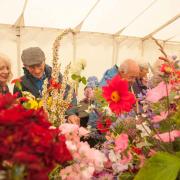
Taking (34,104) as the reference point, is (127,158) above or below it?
below

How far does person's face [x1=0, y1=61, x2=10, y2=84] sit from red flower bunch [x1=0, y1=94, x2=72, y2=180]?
133cm

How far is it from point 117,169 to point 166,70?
8.5 inches

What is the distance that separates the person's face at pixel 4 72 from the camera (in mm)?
1783

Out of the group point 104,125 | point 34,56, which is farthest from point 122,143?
point 34,56

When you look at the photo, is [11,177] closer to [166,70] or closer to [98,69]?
[166,70]

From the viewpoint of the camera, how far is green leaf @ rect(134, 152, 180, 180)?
0.60 meters

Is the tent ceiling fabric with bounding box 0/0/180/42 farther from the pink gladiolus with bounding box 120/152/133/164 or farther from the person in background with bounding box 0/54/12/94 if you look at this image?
the pink gladiolus with bounding box 120/152/133/164

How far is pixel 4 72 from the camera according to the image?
5.94 ft

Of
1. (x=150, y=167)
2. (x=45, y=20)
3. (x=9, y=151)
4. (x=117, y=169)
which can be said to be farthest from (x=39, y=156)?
(x=45, y=20)

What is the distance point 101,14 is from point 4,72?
99.6 inches

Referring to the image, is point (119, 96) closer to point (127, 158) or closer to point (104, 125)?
point (127, 158)

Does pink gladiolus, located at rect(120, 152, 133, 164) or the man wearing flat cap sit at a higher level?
the man wearing flat cap

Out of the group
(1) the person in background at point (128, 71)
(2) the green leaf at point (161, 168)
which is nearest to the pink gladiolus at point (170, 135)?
(2) the green leaf at point (161, 168)

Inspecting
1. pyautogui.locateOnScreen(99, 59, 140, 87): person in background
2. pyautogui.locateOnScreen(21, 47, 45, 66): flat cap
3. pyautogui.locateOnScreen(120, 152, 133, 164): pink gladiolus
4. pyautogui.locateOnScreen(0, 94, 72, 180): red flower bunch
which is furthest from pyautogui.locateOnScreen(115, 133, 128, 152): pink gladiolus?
pyautogui.locateOnScreen(99, 59, 140, 87): person in background
